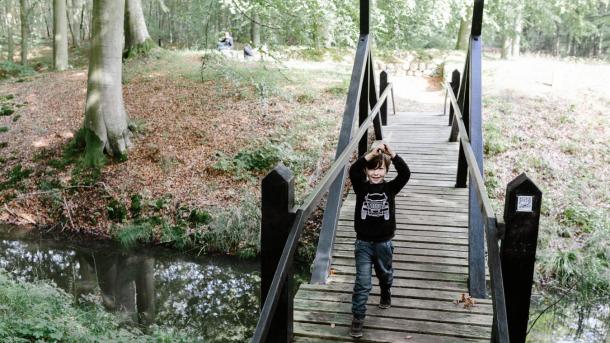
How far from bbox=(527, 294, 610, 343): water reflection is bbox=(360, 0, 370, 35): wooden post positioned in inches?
193

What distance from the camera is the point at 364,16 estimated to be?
825 cm

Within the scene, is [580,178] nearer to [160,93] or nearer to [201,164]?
[201,164]

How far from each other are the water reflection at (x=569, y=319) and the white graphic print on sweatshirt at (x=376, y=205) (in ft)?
13.3

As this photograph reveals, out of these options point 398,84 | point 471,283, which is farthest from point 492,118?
point 471,283

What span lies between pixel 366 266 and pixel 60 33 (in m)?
22.9

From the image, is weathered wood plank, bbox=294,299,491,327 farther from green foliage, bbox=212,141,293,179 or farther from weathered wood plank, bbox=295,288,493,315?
green foliage, bbox=212,141,293,179

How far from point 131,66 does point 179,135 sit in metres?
6.94

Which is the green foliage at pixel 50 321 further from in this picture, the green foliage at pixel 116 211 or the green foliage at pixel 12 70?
the green foliage at pixel 12 70

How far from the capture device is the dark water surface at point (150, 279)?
8297 millimetres

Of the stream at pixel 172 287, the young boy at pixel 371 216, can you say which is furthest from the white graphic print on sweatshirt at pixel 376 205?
the stream at pixel 172 287

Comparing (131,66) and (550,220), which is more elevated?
(131,66)

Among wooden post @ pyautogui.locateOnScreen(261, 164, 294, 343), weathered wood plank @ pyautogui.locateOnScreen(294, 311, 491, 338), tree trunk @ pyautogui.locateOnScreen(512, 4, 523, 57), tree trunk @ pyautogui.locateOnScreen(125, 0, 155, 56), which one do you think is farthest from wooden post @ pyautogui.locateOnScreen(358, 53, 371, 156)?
tree trunk @ pyautogui.locateOnScreen(512, 4, 523, 57)

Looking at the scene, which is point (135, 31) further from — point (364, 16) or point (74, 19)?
point (74, 19)

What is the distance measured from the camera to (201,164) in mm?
13234
